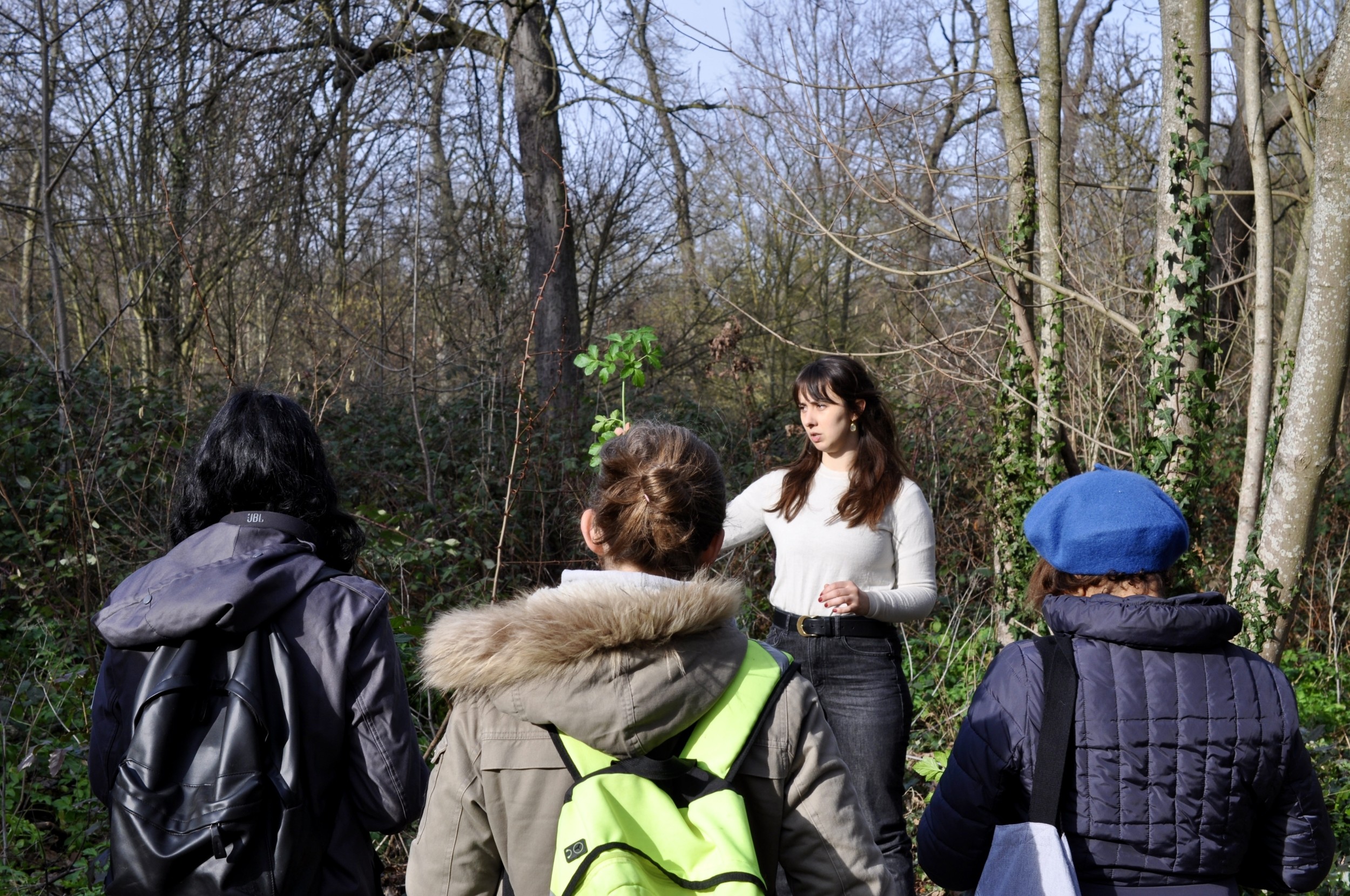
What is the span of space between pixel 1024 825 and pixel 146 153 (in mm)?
7971

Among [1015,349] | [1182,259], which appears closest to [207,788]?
[1182,259]

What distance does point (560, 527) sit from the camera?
6.92 m

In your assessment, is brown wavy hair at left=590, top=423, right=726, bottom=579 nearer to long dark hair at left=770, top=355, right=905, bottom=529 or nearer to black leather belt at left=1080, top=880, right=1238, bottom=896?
black leather belt at left=1080, top=880, right=1238, bottom=896

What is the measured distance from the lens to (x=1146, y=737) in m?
1.86

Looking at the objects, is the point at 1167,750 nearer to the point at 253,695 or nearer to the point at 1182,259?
→ the point at 253,695

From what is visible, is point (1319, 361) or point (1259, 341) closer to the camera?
point (1319, 361)

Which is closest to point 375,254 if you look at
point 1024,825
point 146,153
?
point 146,153

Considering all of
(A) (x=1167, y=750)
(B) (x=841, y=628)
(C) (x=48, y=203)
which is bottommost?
(B) (x=841, y=628)

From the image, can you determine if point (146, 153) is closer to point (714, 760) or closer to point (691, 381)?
point (691, 381)

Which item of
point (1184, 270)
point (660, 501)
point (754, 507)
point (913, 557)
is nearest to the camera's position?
point (660, 501)

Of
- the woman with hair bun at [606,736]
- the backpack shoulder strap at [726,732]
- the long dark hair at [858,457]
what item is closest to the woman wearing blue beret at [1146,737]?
the woman with hair bun at [606,736]

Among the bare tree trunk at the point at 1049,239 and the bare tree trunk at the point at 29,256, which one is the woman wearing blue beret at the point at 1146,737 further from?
the bare tree trunk at the point at 29,256

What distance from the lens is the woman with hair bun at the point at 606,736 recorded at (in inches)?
57.2

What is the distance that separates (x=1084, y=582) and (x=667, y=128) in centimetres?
800
